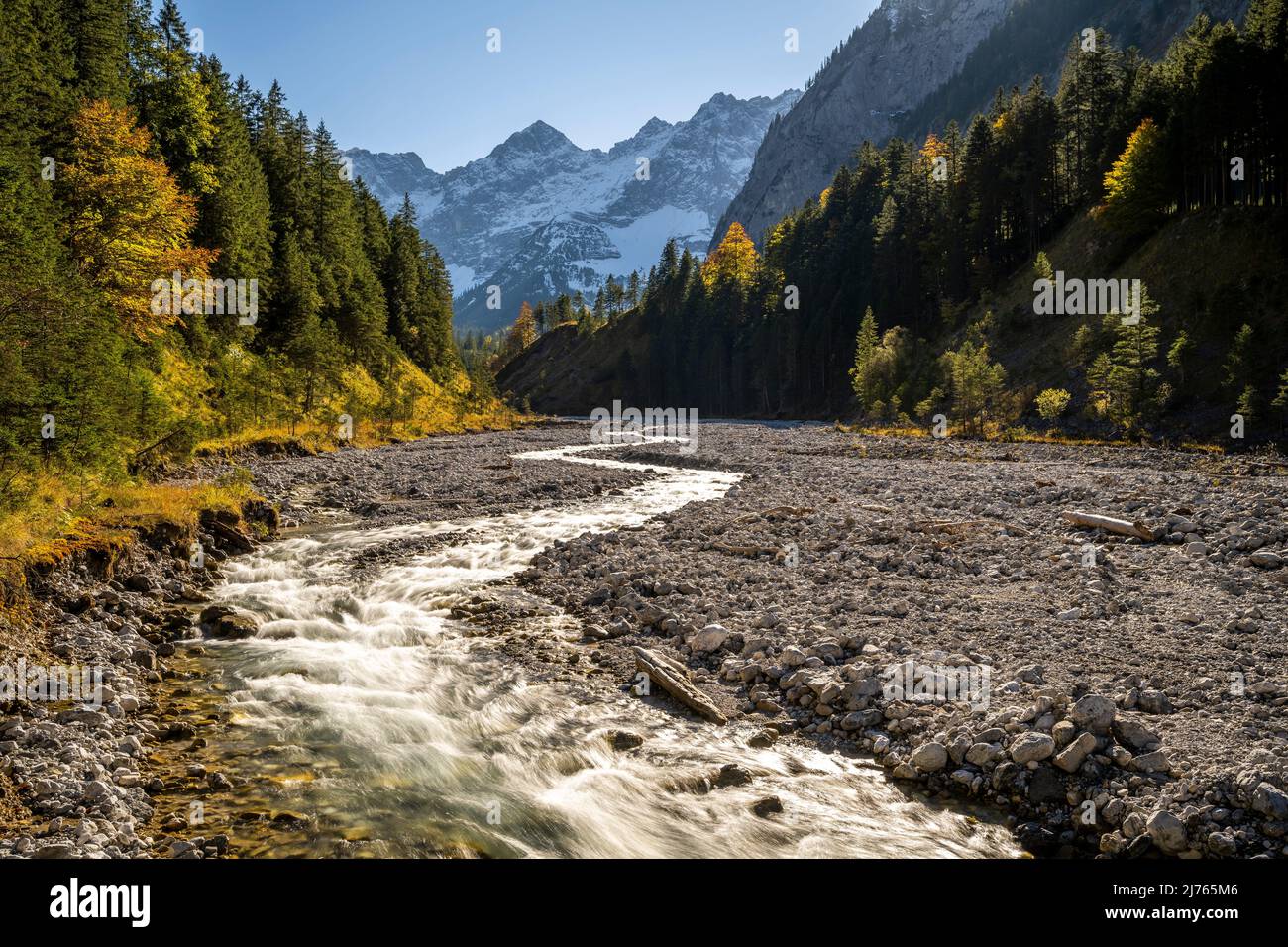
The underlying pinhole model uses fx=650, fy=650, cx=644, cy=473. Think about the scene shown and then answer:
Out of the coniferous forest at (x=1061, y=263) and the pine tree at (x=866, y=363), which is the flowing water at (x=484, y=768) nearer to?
the coniferous forest at (x=1061, y=263)

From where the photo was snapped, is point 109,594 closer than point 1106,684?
No

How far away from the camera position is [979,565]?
1171 cm

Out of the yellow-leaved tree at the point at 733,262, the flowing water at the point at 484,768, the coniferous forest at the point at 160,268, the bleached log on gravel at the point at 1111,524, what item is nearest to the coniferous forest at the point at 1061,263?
the yellow-leaved tree at the point at 733,262

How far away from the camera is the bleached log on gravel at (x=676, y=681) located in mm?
7562

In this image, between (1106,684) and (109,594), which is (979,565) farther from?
(109,594)

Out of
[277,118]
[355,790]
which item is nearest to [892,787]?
[355,790]

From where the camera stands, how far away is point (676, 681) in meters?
8.09

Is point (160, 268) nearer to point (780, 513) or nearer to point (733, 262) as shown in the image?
point (780, 513)

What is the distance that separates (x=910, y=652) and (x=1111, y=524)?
8163 mm

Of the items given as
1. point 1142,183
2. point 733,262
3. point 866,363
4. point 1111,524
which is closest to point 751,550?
point 1111,524

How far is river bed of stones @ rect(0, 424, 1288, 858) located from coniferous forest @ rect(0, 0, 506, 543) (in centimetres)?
341

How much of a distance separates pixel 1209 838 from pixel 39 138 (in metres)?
36.4

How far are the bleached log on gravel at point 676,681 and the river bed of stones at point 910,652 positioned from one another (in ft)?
0.54
